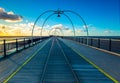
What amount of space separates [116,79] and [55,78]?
269 cm

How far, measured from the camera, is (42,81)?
34.9 ft

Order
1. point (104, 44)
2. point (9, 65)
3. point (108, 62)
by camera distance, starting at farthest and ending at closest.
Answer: point (104, 44) < point (108, 62) < point (9, 65)

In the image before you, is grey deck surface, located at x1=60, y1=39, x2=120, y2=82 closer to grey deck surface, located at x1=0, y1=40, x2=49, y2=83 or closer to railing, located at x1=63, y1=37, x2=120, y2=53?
railing, located at x1=63, y1=37, x2=120, y2=53

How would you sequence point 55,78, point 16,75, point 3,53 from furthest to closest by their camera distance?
point 3,53 → point 16,75 → point 55,78

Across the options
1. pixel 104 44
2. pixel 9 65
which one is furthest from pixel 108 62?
pixel 104 44

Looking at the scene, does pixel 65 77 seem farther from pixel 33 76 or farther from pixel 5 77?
pixel 5 77

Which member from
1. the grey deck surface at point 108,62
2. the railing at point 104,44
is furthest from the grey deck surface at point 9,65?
the railing at point 104,44

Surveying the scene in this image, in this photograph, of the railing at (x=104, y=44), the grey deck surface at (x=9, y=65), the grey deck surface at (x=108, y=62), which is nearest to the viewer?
the grey deck surface at (x=9, y=65)

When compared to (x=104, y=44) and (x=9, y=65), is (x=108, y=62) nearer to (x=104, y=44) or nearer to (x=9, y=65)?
(x=9, y=65)

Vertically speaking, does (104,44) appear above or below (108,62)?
below

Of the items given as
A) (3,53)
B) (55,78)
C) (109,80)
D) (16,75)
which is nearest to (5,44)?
(3,53)

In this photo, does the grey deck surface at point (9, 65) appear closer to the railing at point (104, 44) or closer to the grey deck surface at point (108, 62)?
the grey deck surface at point (108, 62)

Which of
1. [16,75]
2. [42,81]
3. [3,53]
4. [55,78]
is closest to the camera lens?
[42,81]

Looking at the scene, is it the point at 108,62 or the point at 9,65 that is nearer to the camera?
the point at 9,65
